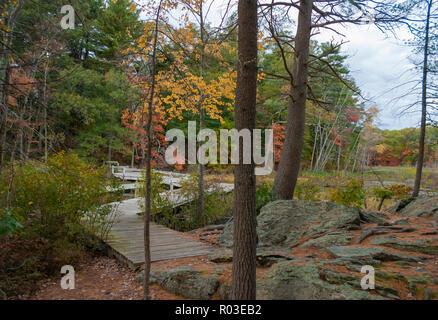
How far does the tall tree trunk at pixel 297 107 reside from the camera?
5.66 m

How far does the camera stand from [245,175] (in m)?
2.54

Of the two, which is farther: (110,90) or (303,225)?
(110,90)

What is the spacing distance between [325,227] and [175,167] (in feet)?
48.5

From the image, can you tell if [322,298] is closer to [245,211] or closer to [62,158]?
[245,211]

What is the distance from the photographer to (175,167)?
60.5ft

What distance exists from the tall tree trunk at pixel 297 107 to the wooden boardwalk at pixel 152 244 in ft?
7.58

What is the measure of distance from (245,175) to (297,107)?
369cm

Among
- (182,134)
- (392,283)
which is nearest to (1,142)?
(392,283)

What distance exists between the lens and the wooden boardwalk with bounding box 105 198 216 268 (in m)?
→ 4.18
